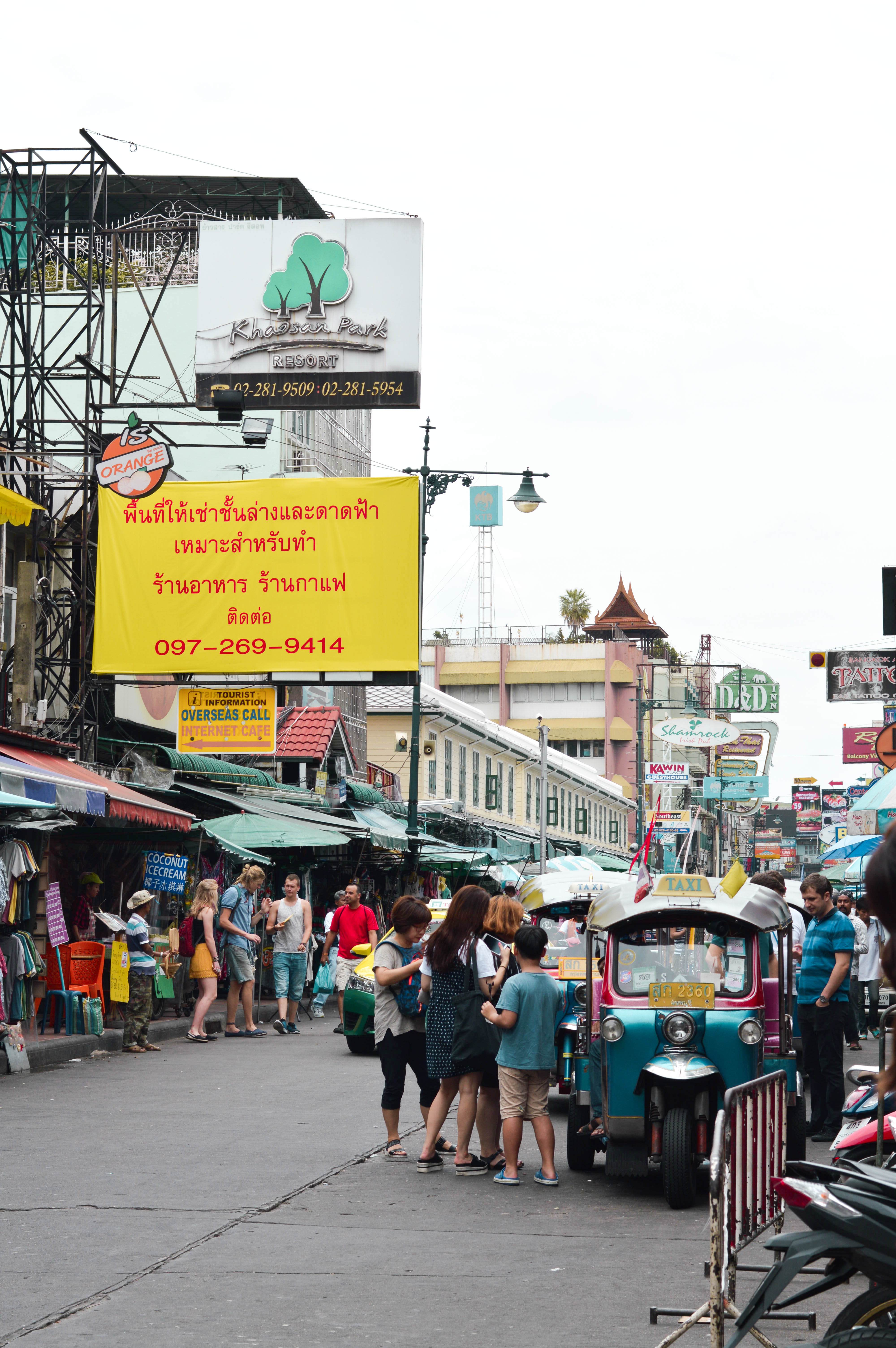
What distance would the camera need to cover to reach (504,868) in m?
41.8

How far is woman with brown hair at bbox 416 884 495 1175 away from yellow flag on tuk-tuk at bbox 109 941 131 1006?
7636 mm

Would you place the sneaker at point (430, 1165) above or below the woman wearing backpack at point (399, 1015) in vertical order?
below

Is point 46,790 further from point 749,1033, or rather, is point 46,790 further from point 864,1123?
point 864,1123

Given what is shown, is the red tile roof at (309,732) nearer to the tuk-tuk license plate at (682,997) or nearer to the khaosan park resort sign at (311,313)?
the khaosan park resort sign at (311,313)

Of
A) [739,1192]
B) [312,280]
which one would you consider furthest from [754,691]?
[739,1192]

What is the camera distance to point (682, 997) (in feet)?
32.7

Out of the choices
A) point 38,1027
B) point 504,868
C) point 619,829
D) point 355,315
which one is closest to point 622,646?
point 619,829

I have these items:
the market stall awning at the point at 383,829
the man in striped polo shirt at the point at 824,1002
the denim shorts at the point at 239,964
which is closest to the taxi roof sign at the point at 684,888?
the man in striped polo shirt at the point at 824,1002

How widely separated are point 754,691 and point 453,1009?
84.2 meters

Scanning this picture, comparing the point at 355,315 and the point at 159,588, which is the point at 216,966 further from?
the point at 355,315

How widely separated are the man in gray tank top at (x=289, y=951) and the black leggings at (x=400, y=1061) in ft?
33.0

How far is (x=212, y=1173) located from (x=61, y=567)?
15.0 meters

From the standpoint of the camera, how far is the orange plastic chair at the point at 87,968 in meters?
18.4

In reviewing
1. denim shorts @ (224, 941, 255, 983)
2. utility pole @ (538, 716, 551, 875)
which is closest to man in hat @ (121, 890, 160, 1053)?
denim shorts @ (224, 941, 255, 983)
